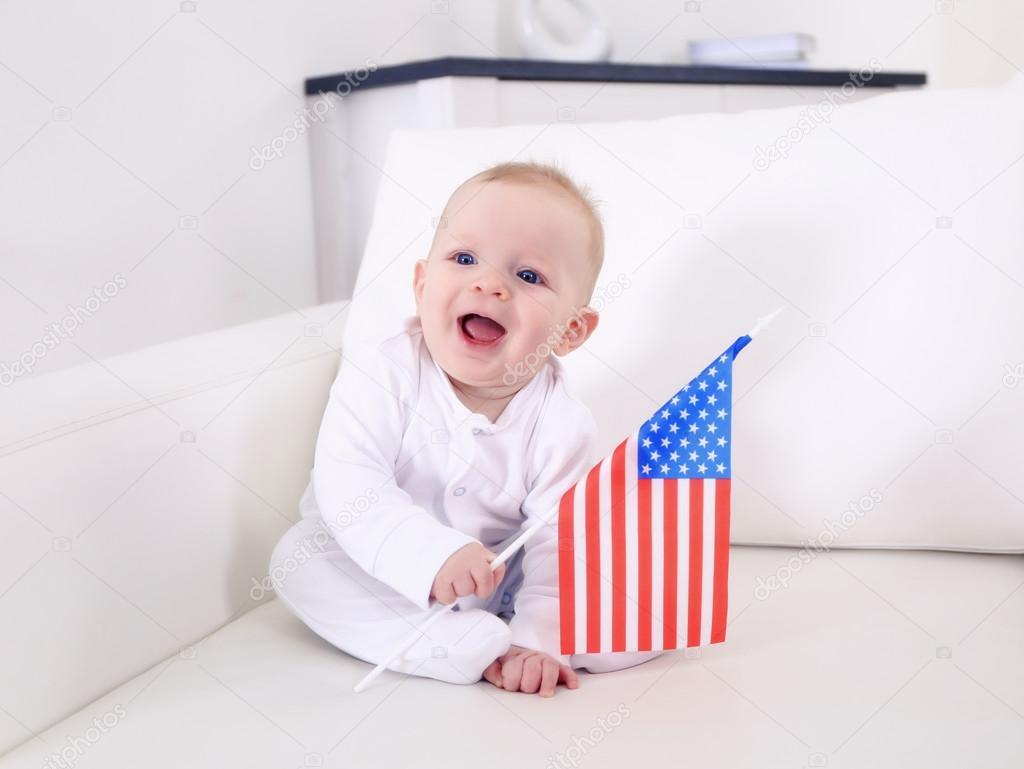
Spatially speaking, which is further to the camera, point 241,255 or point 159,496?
point 241,255

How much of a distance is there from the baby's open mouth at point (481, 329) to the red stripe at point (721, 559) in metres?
0.26

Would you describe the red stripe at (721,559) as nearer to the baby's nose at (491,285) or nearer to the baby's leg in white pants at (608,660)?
the baby's leg in white pants at (608,660)

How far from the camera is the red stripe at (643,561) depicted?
0.94 m

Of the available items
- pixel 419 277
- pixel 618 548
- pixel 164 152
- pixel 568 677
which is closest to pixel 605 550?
pixel 618 548

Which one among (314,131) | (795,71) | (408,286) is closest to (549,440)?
(408,286)

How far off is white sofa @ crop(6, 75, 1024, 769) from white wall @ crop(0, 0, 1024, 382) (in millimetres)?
553

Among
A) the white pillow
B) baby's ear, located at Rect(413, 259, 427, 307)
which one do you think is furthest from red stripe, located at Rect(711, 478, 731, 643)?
baby's ear, located at Rect(413, 259, 427, 307)

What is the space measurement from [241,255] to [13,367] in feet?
1.74

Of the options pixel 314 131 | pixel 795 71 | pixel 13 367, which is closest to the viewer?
pixel 13 367

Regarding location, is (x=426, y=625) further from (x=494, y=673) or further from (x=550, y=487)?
(x=550, y=487)

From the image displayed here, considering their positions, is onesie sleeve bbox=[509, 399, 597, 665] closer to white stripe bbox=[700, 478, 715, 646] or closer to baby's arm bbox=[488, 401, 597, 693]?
baby's arm bbox=[488, 401, 597, 693]

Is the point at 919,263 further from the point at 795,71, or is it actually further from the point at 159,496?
the point at 795,71

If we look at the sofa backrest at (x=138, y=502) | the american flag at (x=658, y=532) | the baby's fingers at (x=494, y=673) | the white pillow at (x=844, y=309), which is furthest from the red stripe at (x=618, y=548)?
the sofa backrest at (x=138, y=502)

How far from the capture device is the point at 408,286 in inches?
48.3
